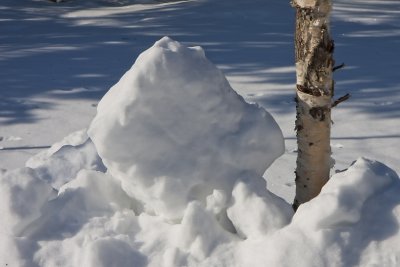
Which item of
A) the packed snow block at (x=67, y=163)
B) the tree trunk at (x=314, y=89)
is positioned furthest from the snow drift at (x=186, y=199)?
the packed snow block at (x=67, y=163)

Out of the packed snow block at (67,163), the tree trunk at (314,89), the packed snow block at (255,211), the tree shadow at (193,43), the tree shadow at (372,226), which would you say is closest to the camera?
the tree shadow at (372,226)

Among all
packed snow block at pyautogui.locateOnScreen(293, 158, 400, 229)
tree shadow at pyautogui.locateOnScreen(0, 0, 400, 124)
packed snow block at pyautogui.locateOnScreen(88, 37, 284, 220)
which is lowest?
tree shadow at pyautogui.locateOnScreen(0, 0, 400, 124)

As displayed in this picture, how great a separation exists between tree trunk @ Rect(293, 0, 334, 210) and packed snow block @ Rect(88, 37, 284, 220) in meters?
0.16

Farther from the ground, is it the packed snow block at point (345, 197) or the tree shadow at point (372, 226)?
the packed snow block at point (345, 197)

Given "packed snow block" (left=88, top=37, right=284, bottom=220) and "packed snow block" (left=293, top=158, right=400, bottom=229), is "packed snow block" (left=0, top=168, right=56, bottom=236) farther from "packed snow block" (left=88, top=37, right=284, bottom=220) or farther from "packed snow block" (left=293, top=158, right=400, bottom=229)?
"packed snow block" (left=293, top=158, right=400, bottom=229)

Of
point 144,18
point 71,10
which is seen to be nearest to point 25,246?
point 144,18

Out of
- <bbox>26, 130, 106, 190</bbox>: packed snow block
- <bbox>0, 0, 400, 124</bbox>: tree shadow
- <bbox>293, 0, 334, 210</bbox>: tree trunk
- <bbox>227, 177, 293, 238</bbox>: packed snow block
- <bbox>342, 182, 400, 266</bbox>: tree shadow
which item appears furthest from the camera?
<bbox>0, 0, 400, 124</bbox>: tree shadow

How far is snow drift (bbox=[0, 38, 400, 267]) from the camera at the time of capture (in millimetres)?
2506

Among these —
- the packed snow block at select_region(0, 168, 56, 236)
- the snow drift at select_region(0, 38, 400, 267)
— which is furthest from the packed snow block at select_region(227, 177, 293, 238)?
the packed snow block at select_region(0, 168, 56, 236)

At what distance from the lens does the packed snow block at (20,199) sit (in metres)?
2.66

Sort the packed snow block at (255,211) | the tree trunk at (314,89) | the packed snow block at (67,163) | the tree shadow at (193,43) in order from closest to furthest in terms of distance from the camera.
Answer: the packed snow block at (255,211), the tree trunk at (314,89), the packed snow block at (67,163), the tree shadow at (193,43)

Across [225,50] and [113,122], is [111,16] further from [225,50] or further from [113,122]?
[113,122]

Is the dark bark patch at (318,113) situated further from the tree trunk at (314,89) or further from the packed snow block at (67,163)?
the packed snow block at (67,163)

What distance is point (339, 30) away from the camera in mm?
8375
